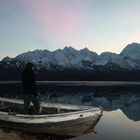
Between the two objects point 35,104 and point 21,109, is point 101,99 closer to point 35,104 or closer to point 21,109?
point 21,109

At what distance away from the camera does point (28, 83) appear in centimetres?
1947

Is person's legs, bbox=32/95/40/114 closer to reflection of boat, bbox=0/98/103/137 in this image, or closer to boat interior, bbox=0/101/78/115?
boat interior, bbox=0/101/78/115

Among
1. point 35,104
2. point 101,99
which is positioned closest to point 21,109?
point 35,104

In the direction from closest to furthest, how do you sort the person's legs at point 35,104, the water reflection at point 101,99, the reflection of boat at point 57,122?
1. the reflection of boat at point 57,122
2. the person's legs at point 35,104
3. the water reflection at point 101,99

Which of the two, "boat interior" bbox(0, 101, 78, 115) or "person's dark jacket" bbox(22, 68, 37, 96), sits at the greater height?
"person's dark jacket" bbox(22, 68, 37, 96)

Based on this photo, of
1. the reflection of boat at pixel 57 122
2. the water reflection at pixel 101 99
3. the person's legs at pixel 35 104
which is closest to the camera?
the reflection of boat at pixel 57 122

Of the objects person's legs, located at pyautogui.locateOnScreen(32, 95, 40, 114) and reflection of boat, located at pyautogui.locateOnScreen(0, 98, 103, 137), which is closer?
reflection of boat, located at pyautogui.locateOnScreen(0, 98, 103, 137)

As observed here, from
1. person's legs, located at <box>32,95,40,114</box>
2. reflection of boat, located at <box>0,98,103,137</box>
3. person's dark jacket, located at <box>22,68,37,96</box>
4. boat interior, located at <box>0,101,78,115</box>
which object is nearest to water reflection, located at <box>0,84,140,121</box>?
boat interior, located at <box>0,101,78,115</box>

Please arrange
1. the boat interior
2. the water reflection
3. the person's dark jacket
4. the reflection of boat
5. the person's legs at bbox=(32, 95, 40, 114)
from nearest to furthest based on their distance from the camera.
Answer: the reflection of boat, the person's dark jacket, the person's legs at bbox=(32, 95, 40, 114), the boat interior, the water reflection

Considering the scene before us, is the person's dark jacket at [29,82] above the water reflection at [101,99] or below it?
above

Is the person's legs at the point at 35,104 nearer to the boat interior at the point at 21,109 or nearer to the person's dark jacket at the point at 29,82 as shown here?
the person's dark jacket at the point at 29,82

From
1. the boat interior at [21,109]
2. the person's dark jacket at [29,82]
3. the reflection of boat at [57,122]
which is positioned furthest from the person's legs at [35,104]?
the reflection of boat at [57,122]

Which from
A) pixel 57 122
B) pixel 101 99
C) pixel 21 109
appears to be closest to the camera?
pixel 57 122

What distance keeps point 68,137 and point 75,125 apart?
3.89 feet
